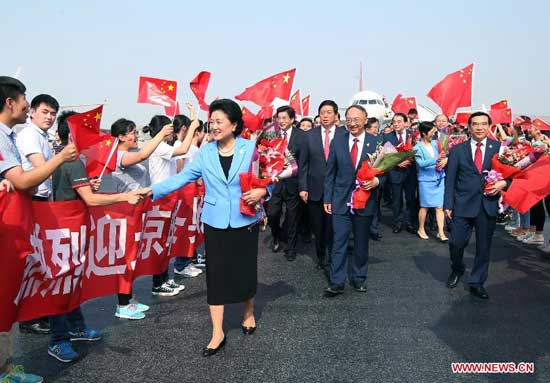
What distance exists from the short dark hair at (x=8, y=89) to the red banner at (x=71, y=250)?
640 mm

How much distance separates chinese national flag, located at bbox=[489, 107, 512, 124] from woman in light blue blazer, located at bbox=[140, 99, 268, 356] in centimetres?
573

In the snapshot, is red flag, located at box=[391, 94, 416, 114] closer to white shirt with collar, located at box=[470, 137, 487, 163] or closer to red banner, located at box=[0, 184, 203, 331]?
white shirt with collar, located at box=[470, 137, 487, 163]

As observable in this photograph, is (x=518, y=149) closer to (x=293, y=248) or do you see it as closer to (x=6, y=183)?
(x=293, y=248)

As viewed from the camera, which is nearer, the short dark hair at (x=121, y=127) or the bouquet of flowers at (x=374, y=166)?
the short dark hair at (x=121, y=127)

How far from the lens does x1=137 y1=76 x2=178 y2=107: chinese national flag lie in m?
4.91

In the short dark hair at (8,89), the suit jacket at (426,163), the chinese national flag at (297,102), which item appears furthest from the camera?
the chinese national flag at (297,102)

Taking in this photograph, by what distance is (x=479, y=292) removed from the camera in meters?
5.17

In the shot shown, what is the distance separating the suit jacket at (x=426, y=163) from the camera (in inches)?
325

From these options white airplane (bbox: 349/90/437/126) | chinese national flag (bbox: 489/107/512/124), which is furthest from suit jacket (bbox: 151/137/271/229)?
white airplane (bbox: 349/90/437/126)

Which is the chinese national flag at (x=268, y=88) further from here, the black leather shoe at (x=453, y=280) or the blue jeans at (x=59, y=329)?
the blue jeans at (x=59, y=329)

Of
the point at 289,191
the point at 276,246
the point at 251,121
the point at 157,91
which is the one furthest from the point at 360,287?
the point at 157,91

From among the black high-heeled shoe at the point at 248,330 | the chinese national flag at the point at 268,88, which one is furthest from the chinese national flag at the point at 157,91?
the chinese national flag at the point at 268,88

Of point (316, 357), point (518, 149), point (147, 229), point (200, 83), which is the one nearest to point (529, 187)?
point (518, 149)

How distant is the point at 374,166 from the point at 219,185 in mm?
2001
